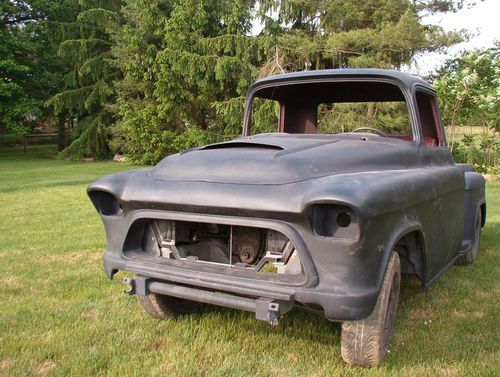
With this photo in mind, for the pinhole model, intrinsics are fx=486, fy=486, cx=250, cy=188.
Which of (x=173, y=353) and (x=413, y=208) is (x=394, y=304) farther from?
(x=173, y=353)

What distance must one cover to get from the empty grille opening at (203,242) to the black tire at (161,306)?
19.8 inches

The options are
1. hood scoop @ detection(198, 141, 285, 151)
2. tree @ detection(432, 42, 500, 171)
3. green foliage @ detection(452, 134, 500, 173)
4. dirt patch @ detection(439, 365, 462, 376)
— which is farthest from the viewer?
green foliage @ detection(452, 134, 500, 173)

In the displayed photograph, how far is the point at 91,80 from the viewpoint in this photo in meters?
27.7

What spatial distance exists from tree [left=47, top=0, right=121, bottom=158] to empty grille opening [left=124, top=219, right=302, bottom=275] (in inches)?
892

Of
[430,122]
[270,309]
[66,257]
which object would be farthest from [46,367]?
[430,122]

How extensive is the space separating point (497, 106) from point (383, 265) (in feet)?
45.4

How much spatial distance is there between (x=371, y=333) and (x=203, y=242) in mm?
1186

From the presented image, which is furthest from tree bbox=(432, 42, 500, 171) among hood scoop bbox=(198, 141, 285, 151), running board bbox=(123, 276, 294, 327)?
running board bbox=(123, 276, 294, 327)

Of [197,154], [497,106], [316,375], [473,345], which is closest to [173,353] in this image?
[316,375]

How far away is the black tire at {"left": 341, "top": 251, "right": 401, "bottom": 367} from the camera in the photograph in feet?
8.48

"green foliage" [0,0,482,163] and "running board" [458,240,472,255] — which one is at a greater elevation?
"green foliage" [0,0,482,163]

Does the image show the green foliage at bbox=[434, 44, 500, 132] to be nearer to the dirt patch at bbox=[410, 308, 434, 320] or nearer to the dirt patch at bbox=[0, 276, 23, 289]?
the dirt patch at bbox=[410, 308, 434, 320]

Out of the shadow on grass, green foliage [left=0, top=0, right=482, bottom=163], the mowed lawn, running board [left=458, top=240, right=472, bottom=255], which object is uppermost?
green foliage [left=0, top=0, right=482, bottom=163]

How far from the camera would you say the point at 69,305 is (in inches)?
150
